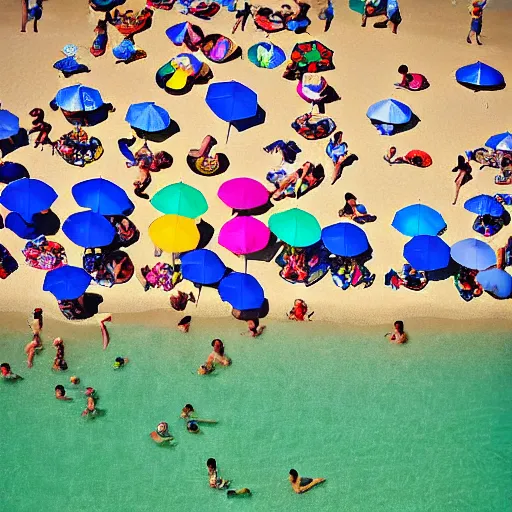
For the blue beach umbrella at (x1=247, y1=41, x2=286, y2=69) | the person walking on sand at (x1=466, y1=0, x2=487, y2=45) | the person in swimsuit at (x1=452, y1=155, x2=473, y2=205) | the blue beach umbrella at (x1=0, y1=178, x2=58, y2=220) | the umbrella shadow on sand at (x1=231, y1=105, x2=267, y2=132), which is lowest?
the blue beach umbrella at (x1=0, y1=178, x2=58, y2=220)

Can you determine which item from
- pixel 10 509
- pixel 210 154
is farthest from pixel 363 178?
pixel 10 509

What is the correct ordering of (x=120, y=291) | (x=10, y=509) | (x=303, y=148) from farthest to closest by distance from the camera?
(x=303, y=148)
(x=120, y=291)
(x=10, y=509)

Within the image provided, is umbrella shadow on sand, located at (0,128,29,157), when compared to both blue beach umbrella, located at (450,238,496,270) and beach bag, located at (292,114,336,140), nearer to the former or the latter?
beach bag, located at (292,114,336,140)

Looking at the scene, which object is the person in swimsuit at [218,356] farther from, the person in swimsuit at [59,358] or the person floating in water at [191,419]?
the person in swimsuit at [59,358]

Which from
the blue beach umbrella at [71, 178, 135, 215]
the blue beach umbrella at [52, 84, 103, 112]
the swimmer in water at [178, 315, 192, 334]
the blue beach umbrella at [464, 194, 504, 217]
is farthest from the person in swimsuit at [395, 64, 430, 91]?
the swimmer in water at [178, 315, 192, 334]

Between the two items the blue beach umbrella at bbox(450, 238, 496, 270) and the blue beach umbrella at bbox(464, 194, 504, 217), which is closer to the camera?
the blue beach umbrella at bbox(450, 238, 496, 270)

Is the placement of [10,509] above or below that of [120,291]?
below

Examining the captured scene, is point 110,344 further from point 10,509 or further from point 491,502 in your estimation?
point 491,502
